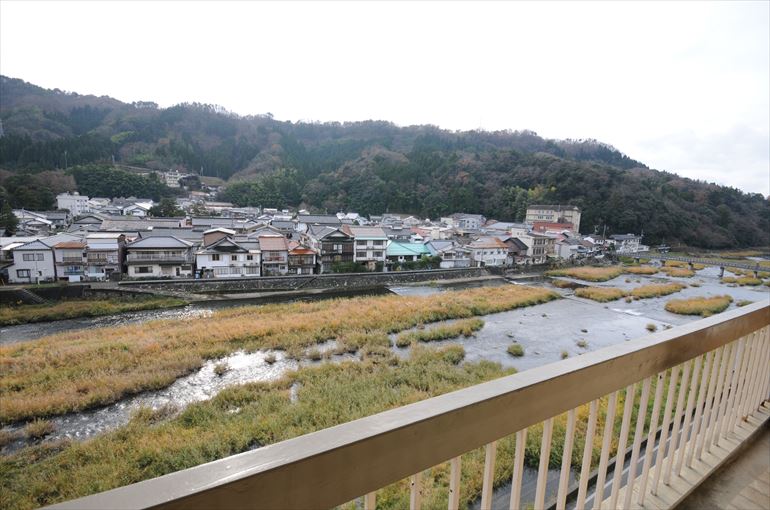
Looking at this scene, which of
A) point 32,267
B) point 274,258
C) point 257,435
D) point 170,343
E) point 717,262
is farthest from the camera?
point 717,262

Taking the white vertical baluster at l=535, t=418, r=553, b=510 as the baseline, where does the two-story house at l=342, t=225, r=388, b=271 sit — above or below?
below

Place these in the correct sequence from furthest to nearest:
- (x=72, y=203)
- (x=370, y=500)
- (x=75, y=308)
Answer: (x=72, y=203), (x=75, y=308), (x=370, y=500)

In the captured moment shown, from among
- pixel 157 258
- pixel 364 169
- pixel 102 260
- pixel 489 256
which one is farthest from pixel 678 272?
pixel 364 169

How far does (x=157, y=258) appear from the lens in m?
14.7

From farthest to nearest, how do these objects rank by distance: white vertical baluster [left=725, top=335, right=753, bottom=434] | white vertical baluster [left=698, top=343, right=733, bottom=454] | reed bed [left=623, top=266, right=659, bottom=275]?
reed bed [left=623, top=266, right=659, bottom=275] → white vertical baluster [left=725, top=335, right=753, bottom=434] → white vertical baluster [left=698, top=343, right=733, bottom=454]

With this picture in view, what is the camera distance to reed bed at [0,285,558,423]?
560 centimetres

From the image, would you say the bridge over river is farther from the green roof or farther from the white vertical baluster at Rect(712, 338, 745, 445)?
the white vertical baluster at Rect(712, 338, 745, 445)

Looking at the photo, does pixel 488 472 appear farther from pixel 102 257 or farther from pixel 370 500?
pixel 102 257

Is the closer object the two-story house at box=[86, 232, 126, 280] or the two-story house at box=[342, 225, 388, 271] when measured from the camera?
the two-story house at box=[86, 232, 126, 280]

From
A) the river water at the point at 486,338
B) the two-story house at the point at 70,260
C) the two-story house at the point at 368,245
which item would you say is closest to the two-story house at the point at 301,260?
the two-story house at the point at 368,245

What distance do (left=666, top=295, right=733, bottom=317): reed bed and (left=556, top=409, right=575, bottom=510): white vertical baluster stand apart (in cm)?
1290

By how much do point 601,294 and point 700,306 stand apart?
2.72 m

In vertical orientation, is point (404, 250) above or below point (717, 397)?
below

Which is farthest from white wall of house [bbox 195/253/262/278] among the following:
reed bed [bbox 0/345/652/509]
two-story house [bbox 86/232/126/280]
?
reed bed [bbox 0/345/652/509]
